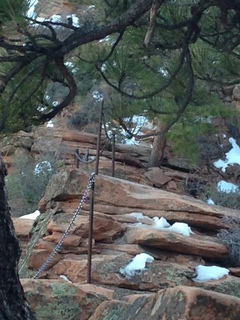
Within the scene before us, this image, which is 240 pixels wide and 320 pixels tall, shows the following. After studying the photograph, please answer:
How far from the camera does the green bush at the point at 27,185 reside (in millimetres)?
9725

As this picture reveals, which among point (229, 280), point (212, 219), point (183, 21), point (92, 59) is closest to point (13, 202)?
point (212, 219)

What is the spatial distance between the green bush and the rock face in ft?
9.30

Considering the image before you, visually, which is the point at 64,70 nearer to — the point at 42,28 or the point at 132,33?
the point at 42,28

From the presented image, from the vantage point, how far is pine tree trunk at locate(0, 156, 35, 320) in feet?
5.58

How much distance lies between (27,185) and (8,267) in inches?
330

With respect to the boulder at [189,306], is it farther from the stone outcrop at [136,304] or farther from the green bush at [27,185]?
the green bush at [27,185]

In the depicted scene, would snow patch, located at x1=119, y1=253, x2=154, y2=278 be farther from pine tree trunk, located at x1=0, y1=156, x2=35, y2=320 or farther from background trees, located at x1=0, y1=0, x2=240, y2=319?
pine tree trunk, located at x1=0, y1=156, x2=35, y2=320

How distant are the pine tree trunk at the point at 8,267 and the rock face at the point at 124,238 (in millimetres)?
3008

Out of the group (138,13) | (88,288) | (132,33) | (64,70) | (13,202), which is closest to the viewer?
(138,13)

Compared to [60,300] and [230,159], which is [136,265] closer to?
[60,300]

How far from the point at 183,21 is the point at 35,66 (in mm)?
718

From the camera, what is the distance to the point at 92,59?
3680 millimetres

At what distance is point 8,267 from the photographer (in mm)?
1734

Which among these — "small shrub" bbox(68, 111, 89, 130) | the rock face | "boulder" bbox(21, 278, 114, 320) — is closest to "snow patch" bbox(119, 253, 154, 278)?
the rock face
